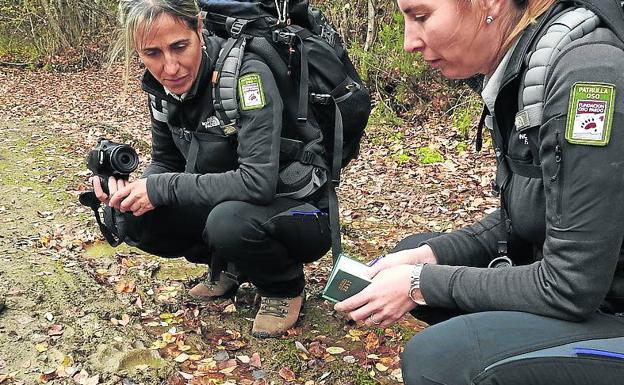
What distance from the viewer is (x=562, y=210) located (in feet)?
5.40

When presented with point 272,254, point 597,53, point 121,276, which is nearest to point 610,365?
point 597,53

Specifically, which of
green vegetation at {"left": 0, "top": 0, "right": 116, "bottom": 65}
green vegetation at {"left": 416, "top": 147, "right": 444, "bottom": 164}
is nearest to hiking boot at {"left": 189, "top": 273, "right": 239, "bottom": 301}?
green vegetation at {"left": 416, "top": 147, "right": 444, "bottom": 164}

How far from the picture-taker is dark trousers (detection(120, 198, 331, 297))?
9.88 ft

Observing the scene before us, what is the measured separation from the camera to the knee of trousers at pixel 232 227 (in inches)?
118

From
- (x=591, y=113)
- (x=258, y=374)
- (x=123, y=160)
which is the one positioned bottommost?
(x=258, y=374)

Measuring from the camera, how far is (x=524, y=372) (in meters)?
1.72

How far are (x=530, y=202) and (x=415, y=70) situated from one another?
287 inches

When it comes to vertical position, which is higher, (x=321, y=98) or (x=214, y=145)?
(x=321, y=98)

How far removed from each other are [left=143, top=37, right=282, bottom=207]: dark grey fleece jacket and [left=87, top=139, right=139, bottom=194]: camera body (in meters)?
0.22

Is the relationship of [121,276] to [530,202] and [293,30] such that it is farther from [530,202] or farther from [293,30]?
[530,202]

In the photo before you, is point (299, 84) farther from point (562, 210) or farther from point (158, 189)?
point (562, 210)

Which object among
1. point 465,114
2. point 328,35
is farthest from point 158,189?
point 465,114

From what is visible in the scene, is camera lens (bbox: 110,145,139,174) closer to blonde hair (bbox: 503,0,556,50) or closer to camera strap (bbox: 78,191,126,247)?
camera strap (bbox: 78,191,126,247)

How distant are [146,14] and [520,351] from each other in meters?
2.21
